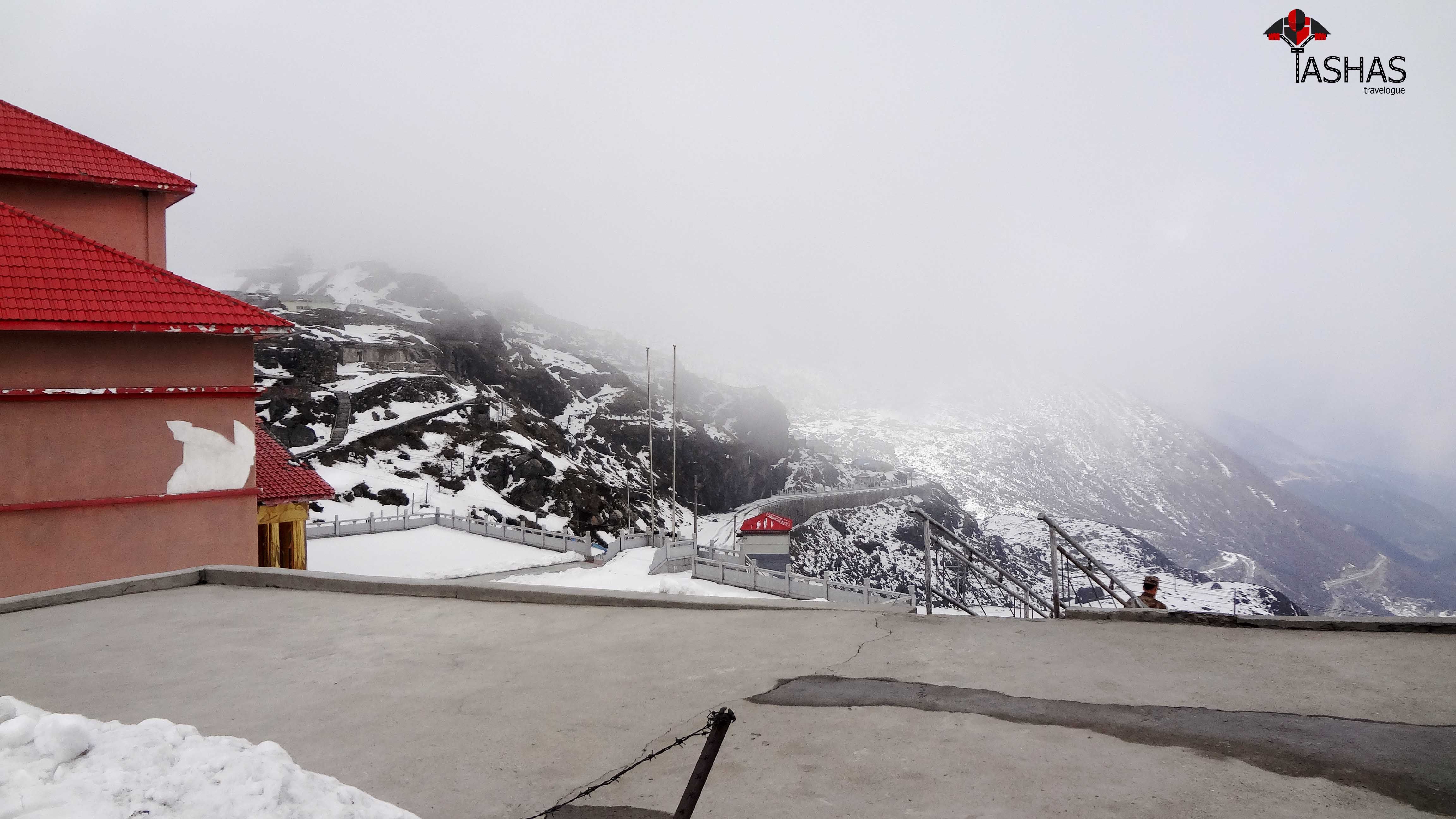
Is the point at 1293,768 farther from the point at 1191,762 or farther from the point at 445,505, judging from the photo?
the point at 445,505

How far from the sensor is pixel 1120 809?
349 cm

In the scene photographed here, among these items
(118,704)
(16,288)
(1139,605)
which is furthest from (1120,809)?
(16,288)

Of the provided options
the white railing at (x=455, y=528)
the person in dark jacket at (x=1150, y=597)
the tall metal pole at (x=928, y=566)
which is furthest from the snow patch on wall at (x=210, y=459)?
the white railing at (x=455, y=528)

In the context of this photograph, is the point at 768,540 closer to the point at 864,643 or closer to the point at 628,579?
the point at 628,579

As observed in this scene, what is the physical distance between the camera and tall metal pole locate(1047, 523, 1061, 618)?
8477 millimetres

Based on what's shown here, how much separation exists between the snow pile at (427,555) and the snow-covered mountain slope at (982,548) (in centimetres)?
2140

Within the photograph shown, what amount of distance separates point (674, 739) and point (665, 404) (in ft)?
448

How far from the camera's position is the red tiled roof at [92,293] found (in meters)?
10.5

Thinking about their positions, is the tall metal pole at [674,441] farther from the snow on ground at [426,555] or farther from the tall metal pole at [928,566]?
the tall metal pole at [928,566]

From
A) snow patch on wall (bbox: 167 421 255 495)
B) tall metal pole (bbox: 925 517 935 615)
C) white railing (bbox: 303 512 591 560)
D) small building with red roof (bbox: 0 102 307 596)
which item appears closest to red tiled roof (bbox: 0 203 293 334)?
small building with red roof (bbox: 0 102 307 596)

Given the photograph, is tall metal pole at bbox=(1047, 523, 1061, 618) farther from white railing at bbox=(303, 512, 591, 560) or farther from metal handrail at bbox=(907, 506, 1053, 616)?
white railing at bbox=(303, 512, 591, 560)

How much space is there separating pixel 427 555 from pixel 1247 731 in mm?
30915

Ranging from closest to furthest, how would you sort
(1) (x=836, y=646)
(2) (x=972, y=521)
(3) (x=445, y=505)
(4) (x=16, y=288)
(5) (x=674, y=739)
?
(5) (x=674, y=739) → (1) (x=836, y=646) → (4) (x=16, y=288) → (3) (x=445, y=505) → (2) (x=972, y=521)

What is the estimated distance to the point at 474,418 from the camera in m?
71.0
